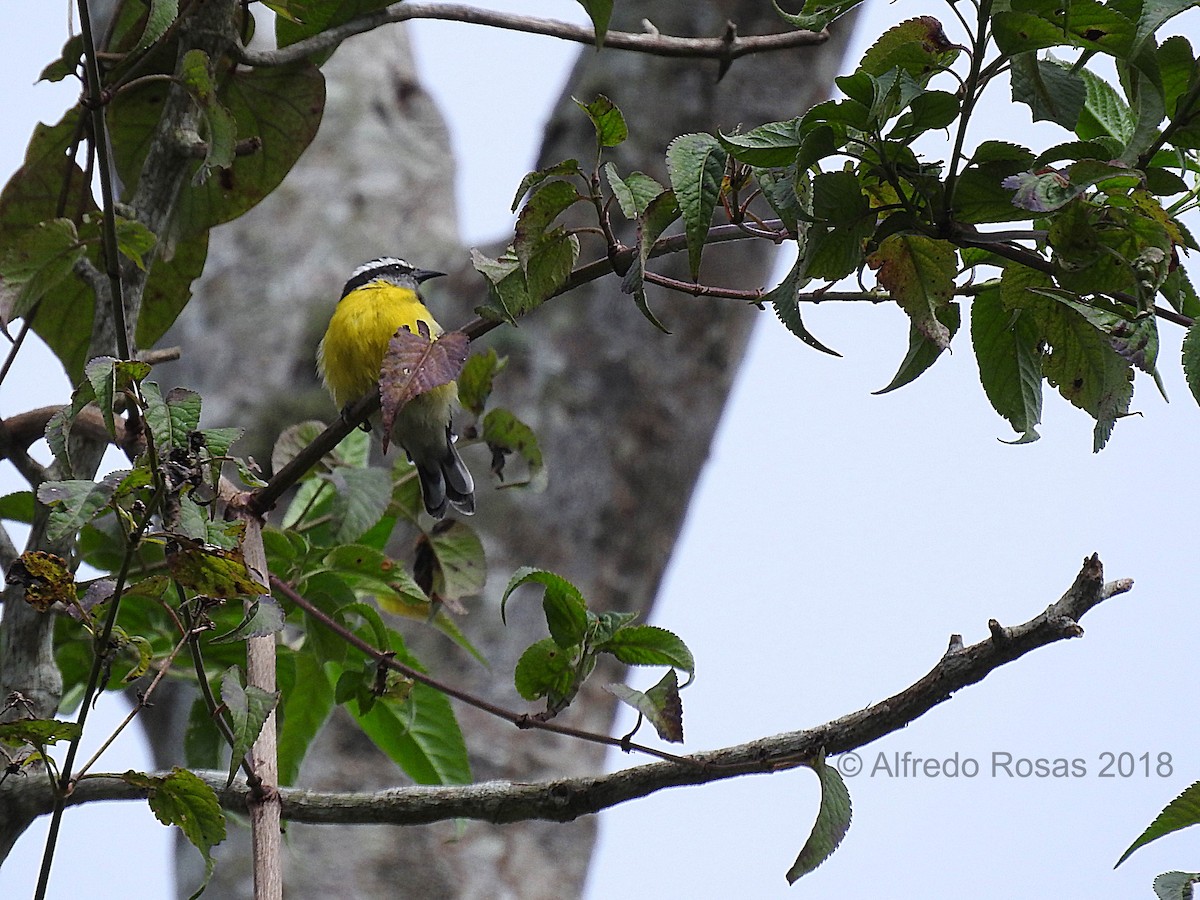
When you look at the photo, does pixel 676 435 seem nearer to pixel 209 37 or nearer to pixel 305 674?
pixel 305 674

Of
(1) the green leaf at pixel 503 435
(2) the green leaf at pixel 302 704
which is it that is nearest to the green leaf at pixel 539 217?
(1) the green leaf at pixel 503 435

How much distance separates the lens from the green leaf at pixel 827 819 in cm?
119

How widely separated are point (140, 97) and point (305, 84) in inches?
10.2

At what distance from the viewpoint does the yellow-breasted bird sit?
387 centimetres

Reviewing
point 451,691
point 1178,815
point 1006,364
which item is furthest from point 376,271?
point 1178,815

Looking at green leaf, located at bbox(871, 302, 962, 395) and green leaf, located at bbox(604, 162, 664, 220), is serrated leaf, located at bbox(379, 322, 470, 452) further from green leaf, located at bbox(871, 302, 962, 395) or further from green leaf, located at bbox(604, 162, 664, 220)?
green leaf, located at bbox(871, 302, 962, 395)

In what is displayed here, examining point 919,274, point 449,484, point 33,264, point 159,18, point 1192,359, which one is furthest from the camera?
point 449,484

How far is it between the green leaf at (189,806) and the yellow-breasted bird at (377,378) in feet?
8.57

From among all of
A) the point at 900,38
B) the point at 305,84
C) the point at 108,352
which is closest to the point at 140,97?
the point at 305,84

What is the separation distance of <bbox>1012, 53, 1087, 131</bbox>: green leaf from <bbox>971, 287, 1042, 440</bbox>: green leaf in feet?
0.74

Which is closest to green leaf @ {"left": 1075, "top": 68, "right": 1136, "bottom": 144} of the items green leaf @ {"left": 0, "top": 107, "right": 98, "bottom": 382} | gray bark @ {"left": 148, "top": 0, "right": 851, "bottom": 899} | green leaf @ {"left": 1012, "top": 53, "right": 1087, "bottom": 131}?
green leaf @ {"left": 1012, "top": 53, "right": 1087, "bottom": 131}

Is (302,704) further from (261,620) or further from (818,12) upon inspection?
(818,12)

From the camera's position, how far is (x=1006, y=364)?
49.7 inches

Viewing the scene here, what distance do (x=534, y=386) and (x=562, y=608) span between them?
318 cm
